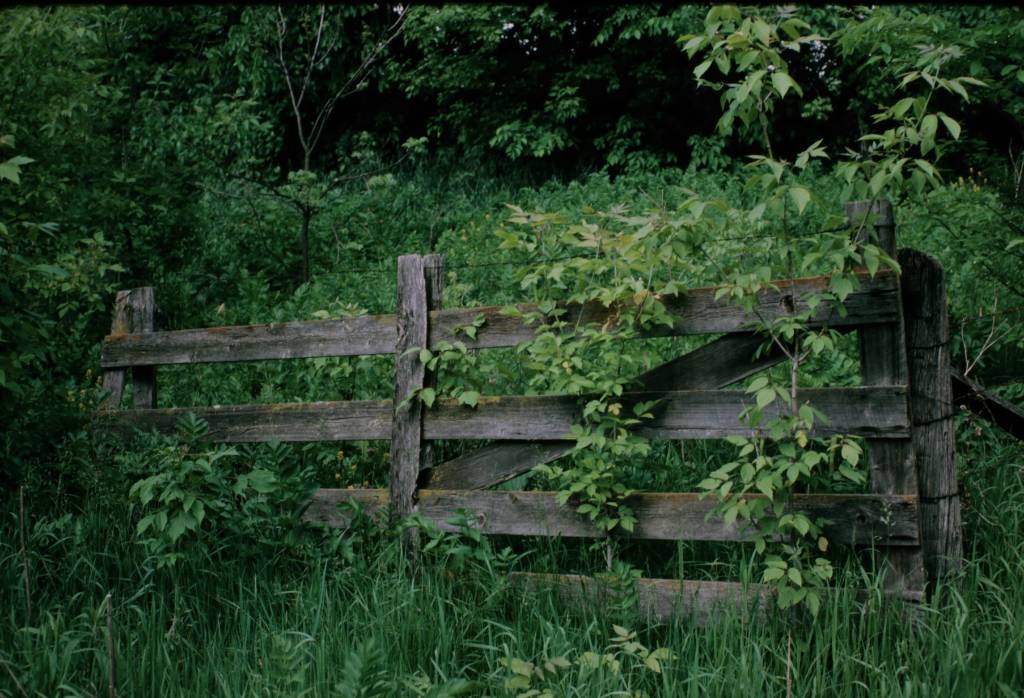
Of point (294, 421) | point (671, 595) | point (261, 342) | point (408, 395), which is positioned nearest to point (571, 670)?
point (671, 595)

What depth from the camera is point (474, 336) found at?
14.4 ft

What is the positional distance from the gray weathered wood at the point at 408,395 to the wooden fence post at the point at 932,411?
231 cm

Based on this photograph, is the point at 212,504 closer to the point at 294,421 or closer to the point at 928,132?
the point at 294,421

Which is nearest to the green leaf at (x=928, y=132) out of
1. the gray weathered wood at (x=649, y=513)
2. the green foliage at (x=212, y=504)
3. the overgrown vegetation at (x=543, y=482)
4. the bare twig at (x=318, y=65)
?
the overgrown vegetation at (x=543, y=482)

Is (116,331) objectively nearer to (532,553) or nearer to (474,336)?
(474,336)

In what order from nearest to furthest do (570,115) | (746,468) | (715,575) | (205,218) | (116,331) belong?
(746,468)
(715,575)
(116,331)
(205,218)
(570,115)

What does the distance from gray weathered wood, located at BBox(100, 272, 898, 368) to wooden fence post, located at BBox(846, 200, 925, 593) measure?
0.35 feet

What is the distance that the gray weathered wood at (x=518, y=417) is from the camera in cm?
364

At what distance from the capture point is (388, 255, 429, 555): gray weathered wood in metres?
4.58

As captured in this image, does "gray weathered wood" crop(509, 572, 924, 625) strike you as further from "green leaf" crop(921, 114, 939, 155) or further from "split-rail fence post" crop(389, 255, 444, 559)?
"green leaf" crop(921, 114, 939, 155)

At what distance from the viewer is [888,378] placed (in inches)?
145

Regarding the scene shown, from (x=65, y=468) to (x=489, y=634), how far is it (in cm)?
283

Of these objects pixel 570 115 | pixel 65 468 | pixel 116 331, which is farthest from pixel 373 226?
pixel 65 468

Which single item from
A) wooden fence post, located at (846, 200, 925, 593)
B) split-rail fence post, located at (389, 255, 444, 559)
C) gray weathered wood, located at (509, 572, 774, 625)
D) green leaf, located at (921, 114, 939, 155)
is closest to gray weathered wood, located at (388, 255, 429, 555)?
split-rail fence post, located at (389, 255, 444, 559)
